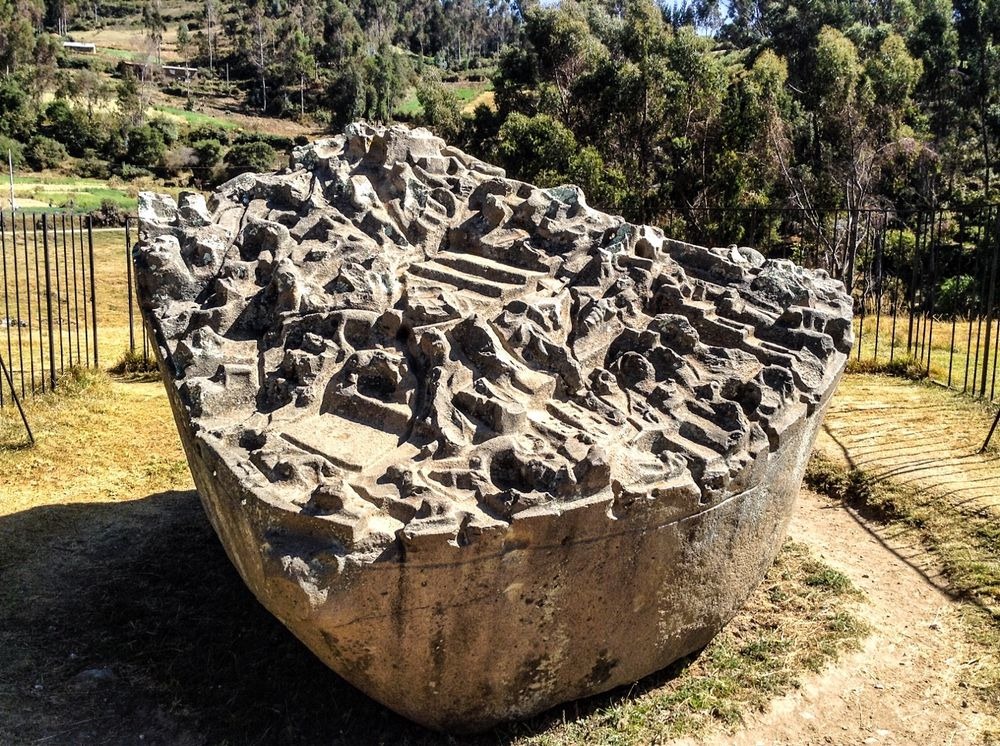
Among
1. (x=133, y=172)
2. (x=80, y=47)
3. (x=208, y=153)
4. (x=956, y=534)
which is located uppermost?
(x=80, y=47)

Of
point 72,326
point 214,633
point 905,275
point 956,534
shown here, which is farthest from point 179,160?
point 956,534

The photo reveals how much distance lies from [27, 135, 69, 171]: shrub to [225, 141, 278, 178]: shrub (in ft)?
22.4

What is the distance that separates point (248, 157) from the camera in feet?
134

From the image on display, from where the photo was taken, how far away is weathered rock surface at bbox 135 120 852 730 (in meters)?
3.66

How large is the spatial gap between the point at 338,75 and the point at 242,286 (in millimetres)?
49004

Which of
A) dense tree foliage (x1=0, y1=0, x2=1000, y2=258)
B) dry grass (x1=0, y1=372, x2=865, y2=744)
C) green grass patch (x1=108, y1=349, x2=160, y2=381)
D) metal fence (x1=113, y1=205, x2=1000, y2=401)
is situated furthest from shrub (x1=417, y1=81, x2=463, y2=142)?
dry grass (x1=0, y1=372, x2=865, y2=744)

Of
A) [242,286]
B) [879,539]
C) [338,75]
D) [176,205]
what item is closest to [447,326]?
[242,286]

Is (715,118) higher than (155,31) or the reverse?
the reverse

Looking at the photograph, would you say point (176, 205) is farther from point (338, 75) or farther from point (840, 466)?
point (338, 75)

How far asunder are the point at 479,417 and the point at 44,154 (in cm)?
4048

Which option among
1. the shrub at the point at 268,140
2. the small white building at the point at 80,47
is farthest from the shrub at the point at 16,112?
the small white building at the point at 80,47

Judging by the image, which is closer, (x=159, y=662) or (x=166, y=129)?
(x=159, y=662)

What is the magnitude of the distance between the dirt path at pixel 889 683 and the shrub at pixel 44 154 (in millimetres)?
39891

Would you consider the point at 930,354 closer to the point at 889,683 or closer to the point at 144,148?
the point at 889,683
